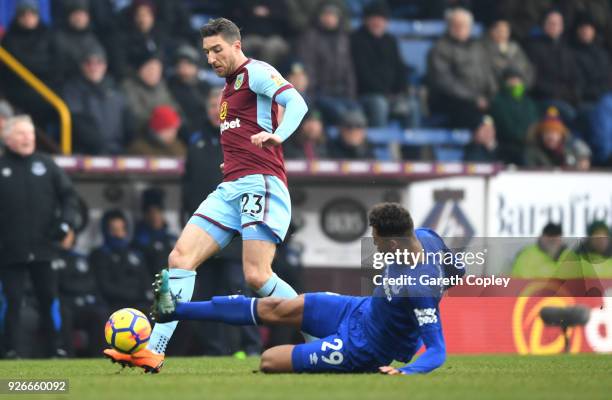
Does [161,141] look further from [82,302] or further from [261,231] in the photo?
[261,231]

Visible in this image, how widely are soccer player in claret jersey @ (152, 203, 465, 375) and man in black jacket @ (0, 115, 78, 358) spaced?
420 cm

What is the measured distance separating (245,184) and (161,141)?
5347mm

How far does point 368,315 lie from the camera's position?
8.09m

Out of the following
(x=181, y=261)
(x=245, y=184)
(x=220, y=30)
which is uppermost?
(x=220, y=30)

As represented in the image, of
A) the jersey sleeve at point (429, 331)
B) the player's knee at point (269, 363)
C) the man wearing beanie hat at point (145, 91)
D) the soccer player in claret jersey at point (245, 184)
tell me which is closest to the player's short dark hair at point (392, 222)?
the jersey sleeve at point (429, 331)

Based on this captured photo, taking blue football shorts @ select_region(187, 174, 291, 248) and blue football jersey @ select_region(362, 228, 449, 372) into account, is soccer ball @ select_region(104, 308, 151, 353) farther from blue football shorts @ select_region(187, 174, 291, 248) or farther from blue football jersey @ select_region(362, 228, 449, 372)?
blue football jersey @ select_region(362, 228, 449, 372)

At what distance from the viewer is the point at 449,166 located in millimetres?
14195

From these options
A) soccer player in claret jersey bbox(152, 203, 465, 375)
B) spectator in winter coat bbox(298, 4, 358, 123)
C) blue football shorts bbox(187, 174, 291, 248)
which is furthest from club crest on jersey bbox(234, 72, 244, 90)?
spectator in winter coat bbox(298, 4, 358, 123)

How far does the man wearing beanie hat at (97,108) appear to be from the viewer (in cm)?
1420

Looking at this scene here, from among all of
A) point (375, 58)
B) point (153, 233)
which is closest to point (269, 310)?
point (153, 233)

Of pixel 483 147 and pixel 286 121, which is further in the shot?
pixel 483 147

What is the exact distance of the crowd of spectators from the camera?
14.6m

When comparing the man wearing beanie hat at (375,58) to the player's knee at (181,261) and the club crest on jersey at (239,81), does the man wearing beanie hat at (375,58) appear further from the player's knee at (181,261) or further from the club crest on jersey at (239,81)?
the player's knee at (181,261)

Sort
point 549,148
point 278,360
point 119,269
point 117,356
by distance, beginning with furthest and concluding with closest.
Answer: point 549,148 → point 119,269 → point 117,356 → point 278,360
